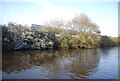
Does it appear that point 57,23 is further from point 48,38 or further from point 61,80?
point 61,80

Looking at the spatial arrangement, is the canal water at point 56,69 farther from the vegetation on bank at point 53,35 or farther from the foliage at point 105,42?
the foliage at point 105,42

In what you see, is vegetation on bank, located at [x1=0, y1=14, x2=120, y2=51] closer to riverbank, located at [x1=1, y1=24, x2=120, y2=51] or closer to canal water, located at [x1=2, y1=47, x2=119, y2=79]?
riverbank, located at [x1=1, y1=24, x2=120, y2=51]

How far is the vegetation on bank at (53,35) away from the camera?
49.0ft

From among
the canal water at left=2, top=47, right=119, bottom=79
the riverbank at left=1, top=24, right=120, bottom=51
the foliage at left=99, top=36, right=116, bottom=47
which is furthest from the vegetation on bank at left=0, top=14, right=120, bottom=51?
the canal water at left=2, top=47, right=119, bottom=79

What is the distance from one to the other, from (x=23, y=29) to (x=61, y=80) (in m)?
13.4

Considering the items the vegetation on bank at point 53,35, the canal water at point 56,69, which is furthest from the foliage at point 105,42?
the canal water at point 56,69

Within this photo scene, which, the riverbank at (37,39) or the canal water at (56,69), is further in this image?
the riverbank at (37,39)

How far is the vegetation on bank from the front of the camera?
14930mm

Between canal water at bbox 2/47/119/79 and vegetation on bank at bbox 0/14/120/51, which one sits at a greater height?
vegetation on bank at bbox 0/14/120/51

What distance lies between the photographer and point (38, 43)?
17766mm

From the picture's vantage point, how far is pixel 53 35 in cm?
2072

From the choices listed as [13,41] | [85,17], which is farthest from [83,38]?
[13,41]

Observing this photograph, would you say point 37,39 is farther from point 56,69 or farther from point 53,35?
point 56,69

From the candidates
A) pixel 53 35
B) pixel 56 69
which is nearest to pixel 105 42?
pixel 53 35
